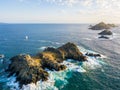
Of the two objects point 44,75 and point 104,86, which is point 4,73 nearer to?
point 44,75

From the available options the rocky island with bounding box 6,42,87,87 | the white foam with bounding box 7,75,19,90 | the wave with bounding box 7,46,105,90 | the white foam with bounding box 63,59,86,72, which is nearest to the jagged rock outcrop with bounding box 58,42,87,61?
the rocky island with bounding box 6,42,87,87

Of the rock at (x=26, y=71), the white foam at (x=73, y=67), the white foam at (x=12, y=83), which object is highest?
the rock at (x=26, y=71)

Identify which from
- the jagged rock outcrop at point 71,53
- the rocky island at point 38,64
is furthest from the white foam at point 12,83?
the jagged rock outcrop at point 71,53

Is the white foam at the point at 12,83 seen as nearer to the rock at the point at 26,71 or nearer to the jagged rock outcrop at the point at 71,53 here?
the rock at the point at 26,71

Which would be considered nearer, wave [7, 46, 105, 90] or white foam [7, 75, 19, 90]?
A: white foam [7, 75, 19, 90]

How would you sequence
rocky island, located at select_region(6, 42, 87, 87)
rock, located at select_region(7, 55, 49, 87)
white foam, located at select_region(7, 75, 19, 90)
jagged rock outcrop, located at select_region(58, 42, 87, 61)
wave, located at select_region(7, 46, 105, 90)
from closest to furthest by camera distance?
1. white foam, located at select_region(7, 75, 19, 90)
2. wave, located at select_region(7, 46, 105, 90)
3. rock, located at select_region(7, 55, 49, 87)
4. rocky island, located at select_region(6, 42, 87, 87)
5. jagged rock outcrop, located at select_region(58, 42, 87, 61)

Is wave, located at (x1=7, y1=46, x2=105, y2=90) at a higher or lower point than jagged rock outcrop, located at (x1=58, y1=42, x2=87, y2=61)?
lower

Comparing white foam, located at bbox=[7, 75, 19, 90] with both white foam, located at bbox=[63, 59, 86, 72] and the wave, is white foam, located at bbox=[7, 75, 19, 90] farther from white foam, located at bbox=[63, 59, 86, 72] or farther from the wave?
white foam, located at bbox=[63, 59, 86, 72]

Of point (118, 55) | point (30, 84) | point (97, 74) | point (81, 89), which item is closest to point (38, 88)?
point (30, 84)
